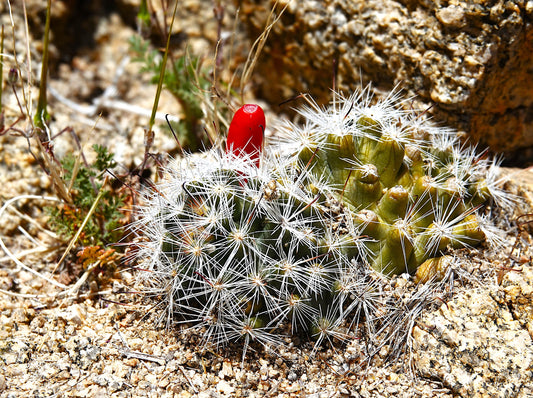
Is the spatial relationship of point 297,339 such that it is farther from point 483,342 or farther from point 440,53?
point 440,53

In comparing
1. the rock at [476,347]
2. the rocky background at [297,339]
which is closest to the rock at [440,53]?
the rocky background at [297,339]

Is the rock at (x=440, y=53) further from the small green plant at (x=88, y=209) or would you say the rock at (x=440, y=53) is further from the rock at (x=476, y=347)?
the small green plant at (x=88, y=209)

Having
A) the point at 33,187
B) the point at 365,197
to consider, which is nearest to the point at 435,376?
the point at 365,197

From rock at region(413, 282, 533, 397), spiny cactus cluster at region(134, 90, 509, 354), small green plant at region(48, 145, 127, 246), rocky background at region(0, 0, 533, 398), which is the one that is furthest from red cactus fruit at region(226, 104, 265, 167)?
rock at region(413, 282, 533, 397)

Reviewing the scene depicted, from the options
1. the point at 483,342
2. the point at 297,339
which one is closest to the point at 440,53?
the point at 483,342

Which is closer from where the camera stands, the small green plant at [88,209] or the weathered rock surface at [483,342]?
the weathered rock surface at [483,342]
